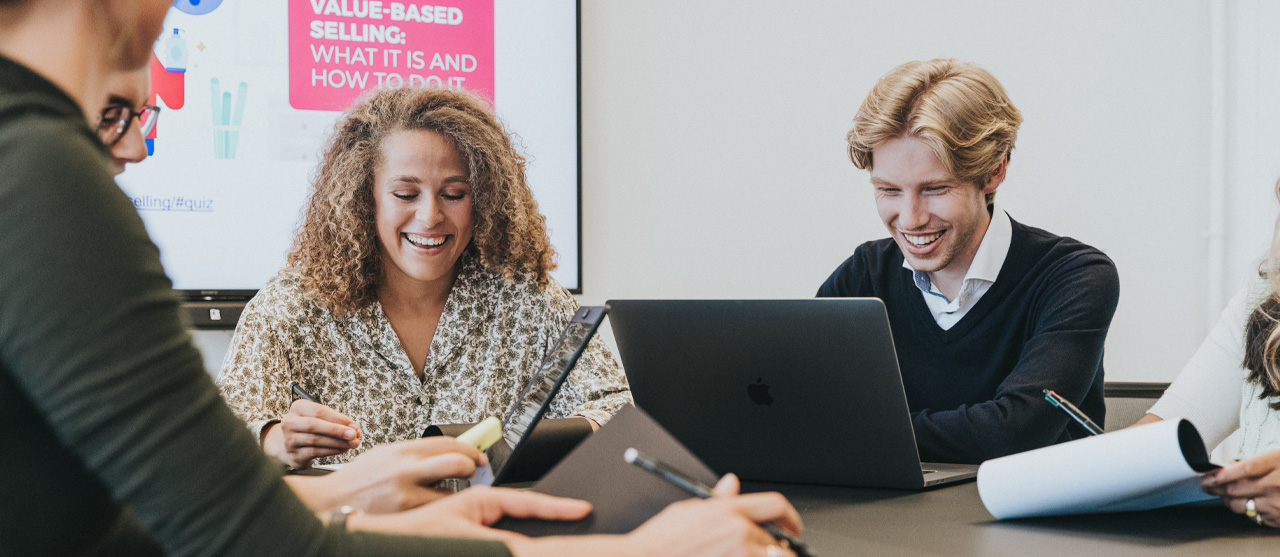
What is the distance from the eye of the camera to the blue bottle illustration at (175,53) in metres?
2.22

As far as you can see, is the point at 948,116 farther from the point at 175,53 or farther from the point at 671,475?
the point at 175,53

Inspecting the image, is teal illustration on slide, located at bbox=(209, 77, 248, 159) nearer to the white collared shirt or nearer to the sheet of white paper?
the white collared shirt

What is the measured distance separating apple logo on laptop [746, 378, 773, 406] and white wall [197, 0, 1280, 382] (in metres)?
1.52

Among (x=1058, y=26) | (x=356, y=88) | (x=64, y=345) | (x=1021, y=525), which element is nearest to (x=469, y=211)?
(x=356, y=88)

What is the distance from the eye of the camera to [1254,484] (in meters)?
0.88

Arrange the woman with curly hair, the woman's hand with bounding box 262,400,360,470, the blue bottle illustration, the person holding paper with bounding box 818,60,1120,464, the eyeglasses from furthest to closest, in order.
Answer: the blue bottle illustration → the woman with curly hair → the person holding paper with bounding box 818,60,1120,464 → the woman's hand with bounding box 262,400,360,470 → the eyeglasses

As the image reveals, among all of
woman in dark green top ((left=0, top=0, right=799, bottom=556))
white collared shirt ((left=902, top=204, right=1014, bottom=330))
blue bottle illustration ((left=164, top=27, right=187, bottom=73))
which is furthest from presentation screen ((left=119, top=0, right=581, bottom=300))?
woman in dark green top ((left=0, top=0, right=799, bottom=556))

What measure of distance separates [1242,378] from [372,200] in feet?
4.90

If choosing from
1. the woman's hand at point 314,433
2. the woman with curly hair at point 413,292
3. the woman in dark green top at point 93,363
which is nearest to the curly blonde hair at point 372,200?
the woman with curly hair at point 413,292

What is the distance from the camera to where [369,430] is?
1.56 m

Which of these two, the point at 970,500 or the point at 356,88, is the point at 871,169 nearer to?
the point at 970,500

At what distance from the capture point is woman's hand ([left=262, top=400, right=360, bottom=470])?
1139 millimetres

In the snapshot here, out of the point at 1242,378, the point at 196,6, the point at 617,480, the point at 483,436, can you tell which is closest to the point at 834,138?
the point at 1242,378

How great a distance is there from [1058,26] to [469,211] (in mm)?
2005
